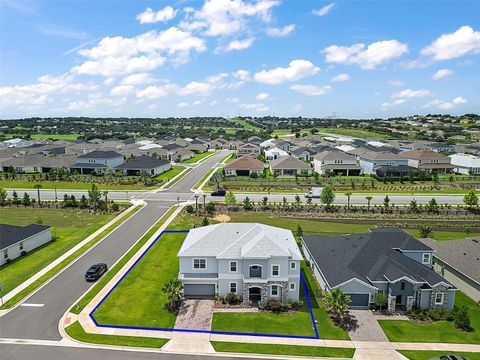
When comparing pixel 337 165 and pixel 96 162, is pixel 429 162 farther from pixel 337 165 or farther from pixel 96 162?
pixel 96 162

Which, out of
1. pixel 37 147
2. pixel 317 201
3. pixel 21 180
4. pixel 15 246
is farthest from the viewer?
pixel 37 147

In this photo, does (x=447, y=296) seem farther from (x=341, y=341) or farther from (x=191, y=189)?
(x=191, y=189)

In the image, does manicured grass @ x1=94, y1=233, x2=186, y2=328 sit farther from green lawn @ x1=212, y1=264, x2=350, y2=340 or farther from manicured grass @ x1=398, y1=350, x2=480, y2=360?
manicured grass @ x1=398, y1=350, x2=480, y2=360

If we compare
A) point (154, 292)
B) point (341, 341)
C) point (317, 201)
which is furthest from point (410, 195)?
point (154, 292)

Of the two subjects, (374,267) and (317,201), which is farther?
(317,201)

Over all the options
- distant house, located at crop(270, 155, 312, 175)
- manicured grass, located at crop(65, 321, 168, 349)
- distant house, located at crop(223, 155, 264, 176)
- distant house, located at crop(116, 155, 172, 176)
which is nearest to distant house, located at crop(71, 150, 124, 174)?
distant house, located at crop(116, 155, 172, 176)

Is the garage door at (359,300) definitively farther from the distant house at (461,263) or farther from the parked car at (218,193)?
the parked car at (218,193)
